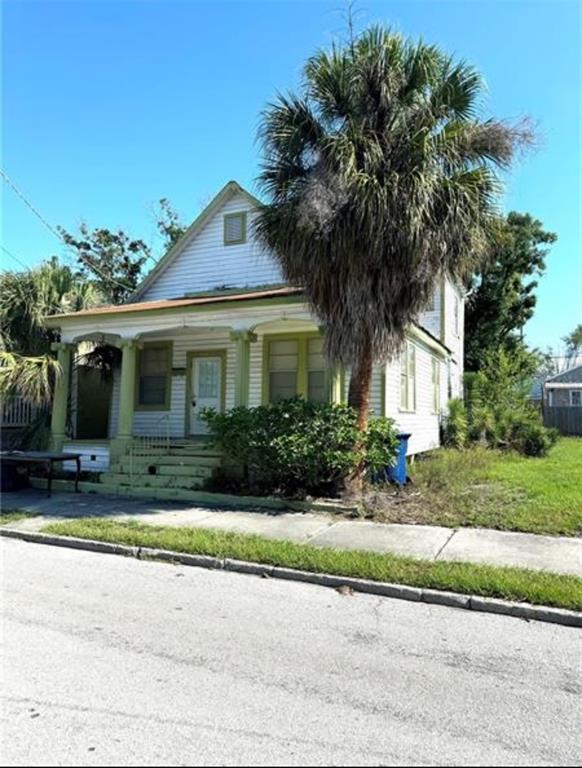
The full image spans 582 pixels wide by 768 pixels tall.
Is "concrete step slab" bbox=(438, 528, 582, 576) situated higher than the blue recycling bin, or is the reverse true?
the blue recycling bin

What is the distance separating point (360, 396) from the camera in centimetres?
1038

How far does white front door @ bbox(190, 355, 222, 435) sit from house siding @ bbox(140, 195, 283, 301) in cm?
238

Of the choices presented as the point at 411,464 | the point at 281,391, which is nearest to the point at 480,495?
the point at 411,464

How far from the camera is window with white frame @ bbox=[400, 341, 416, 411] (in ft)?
46.1

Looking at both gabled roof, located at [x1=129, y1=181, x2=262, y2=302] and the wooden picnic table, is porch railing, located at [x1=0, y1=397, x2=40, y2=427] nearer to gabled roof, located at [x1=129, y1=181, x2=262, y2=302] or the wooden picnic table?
the wooden picnic table

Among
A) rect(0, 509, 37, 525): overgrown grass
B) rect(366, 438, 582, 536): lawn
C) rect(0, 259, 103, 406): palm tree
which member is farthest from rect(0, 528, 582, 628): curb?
rect(0, 259, 103, 406): palm tree

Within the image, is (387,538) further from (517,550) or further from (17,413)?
(17,413)

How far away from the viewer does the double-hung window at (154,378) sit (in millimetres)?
15344

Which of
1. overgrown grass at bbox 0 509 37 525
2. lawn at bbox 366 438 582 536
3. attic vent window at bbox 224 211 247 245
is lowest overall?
overgrown grass at bbox 0 509 37 525

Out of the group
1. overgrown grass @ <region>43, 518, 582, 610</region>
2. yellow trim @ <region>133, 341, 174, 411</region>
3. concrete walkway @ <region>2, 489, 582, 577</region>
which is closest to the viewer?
overgrown grass @ <region>43, 518, 582, 610</region>

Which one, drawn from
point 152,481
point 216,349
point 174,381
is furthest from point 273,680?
point 174,381

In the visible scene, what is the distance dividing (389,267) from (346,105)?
3.00m

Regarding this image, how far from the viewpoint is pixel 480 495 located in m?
10.5

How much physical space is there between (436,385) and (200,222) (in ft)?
30.0
